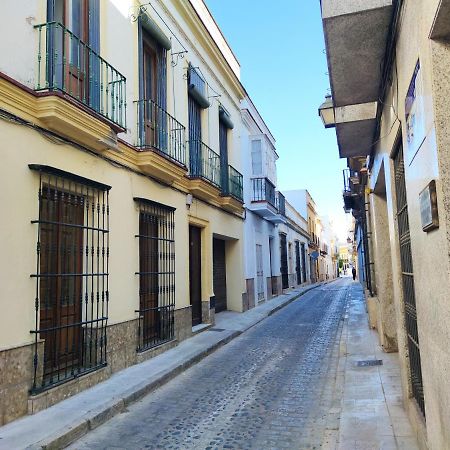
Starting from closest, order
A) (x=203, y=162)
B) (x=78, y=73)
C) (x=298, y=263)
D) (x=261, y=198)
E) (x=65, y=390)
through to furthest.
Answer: (x=65, y=390), (x=78, y=73), (x=203, y=162), (x=261, y=198), (x=298, y=263)

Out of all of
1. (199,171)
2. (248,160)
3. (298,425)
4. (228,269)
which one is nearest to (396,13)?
(298,425)

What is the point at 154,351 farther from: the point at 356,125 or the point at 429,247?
the point at 429,247

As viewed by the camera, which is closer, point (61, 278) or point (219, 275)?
point (61, 278)

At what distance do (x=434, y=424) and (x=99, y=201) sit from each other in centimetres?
516

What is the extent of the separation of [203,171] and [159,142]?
2.54m

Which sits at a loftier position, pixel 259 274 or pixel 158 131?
pixel 158 131

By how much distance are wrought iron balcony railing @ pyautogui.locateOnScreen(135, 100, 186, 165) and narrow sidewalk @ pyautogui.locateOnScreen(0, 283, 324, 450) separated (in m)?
3.70

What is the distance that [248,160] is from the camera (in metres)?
16.5

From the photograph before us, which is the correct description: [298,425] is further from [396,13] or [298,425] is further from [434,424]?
[396,13]

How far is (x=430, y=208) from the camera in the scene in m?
2.44

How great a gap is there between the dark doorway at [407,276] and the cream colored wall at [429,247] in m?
0.62

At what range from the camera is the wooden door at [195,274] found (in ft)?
35.6

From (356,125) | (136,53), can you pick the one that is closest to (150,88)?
(136,53)

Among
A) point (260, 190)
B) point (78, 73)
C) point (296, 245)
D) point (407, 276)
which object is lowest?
point (407, 276)
